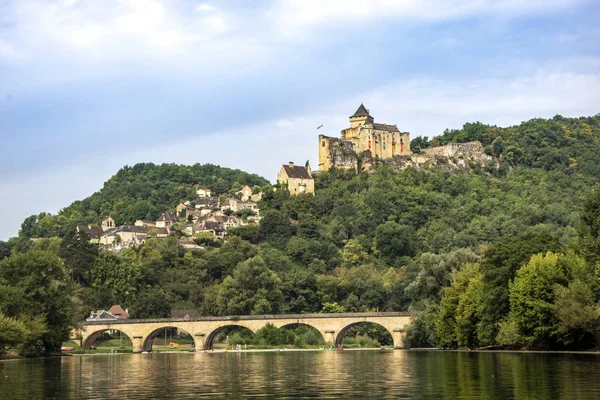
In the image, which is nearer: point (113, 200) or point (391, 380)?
point (391, 380)

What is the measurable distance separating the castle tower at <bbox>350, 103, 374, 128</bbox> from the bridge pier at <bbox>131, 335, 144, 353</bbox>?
71.2 meters

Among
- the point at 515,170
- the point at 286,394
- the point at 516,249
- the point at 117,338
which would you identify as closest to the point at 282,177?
the point at 515,170

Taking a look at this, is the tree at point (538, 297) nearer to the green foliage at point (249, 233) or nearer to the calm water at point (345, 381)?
the calm water at point (345, 381)

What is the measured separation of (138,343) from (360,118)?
73367mm

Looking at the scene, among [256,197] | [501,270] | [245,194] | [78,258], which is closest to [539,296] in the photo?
[501,270]

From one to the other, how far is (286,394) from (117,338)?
74.5m

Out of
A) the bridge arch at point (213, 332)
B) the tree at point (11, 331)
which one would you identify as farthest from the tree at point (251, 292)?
the tree at point (11, 331)

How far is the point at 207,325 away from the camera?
88.2m

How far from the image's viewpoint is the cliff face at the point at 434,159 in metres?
147

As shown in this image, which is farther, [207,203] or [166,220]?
[207,203]

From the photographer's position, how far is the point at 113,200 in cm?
17825

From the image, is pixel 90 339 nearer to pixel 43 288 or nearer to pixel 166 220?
pixel 43 288

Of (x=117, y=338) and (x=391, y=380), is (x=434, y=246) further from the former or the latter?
(x=391, y=380)

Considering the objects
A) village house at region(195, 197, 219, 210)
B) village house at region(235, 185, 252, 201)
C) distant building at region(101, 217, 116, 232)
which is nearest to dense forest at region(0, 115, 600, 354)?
distant building at region(101, 217, 116, 232)
